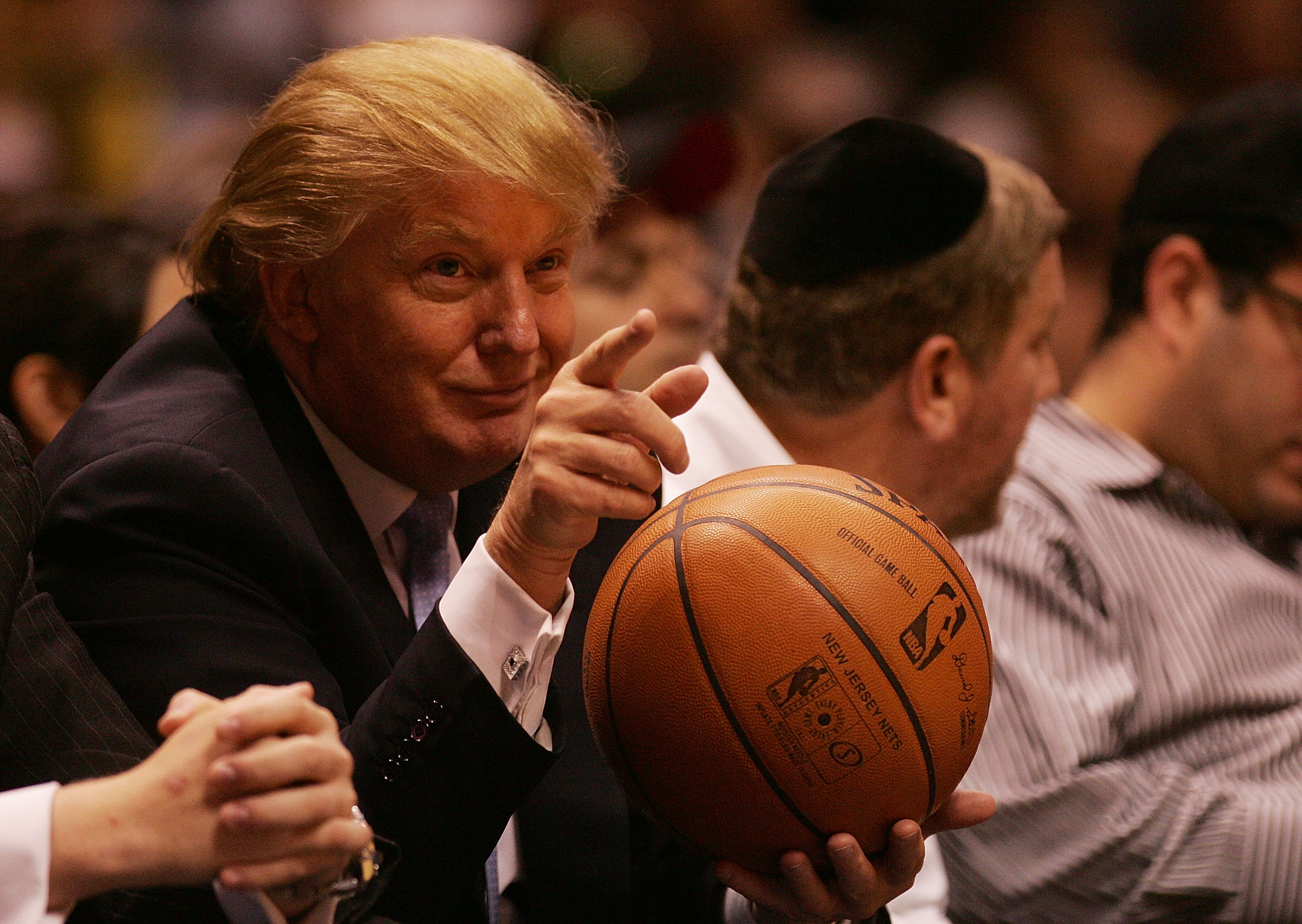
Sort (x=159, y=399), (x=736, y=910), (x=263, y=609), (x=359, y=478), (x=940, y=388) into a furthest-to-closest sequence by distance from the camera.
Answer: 1. (x=940, y=388)
2. (x=736, y=910)
3. (x=359, y=478)
4. (x=159, y=399)
5. (x=263, y=609)

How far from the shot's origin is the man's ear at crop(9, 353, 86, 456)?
2479mm

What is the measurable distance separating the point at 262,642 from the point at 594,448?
49 cm

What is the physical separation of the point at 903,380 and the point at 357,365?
1.10 metres

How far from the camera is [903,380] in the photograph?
2621mm

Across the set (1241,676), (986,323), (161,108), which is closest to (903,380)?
(986,323)

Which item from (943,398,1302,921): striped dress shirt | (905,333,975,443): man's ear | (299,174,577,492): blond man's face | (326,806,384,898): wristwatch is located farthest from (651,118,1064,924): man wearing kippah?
(326,806,384,898): wristwatch

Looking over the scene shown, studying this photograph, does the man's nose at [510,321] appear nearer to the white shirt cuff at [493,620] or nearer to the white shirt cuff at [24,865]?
the white shirt cuff at [493,620]

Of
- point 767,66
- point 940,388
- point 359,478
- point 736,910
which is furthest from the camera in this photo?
point 767,66

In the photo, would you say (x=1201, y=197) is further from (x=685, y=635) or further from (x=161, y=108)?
(x=161, y=108)

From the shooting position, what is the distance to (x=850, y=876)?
5.45 feet

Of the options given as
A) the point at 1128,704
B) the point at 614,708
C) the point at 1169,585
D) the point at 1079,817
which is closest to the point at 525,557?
the point at 614,708

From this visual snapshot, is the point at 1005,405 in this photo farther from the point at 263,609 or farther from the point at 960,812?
the point at 263,609

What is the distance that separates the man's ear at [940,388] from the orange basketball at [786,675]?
923 mm

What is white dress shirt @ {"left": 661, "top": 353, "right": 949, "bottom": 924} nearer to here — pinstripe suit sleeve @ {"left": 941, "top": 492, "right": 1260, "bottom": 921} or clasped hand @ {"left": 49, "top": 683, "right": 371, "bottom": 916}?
pinstripe suit sleeve @ {"left": 941, "top": 492, "right": 1260, "bottom": 921}
